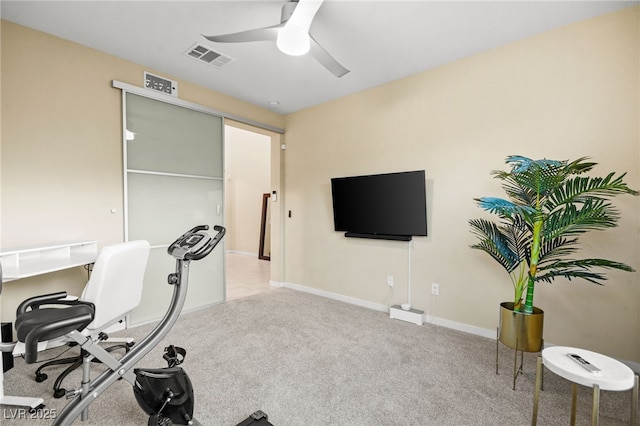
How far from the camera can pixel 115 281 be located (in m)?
1.80

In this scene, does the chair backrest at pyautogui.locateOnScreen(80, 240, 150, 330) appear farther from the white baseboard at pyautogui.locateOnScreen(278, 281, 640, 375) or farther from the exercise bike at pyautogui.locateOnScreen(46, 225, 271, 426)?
the white baseboard at pyautogui.locateOnScreen(278, 281, 640, 375)

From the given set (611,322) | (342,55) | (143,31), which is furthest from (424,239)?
(143,31)

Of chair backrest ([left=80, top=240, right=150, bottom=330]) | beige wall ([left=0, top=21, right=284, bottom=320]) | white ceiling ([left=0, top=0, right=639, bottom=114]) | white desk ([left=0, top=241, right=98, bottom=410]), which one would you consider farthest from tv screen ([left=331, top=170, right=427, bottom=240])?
white desk ([left=0, top=241, right=98, bottom=410])

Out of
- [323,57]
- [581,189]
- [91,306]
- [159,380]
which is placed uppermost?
[323,57]

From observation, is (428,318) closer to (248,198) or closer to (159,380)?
(159,380)

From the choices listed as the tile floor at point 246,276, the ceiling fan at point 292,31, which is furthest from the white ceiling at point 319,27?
the tile floor at point 246,276

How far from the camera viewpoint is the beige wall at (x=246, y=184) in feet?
24.1

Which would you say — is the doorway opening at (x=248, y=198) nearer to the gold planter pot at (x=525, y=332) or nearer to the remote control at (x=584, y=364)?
the gold planter pot at (x=525, y=332)

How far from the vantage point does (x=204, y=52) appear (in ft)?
9.25

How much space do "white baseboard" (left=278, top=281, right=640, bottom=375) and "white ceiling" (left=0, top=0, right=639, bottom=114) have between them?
2.69 metres

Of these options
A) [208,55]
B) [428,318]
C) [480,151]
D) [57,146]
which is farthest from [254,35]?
[428,318]

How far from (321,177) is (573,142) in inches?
107

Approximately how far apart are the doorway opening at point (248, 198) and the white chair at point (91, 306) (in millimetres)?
4408

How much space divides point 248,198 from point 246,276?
2849 millimetres
